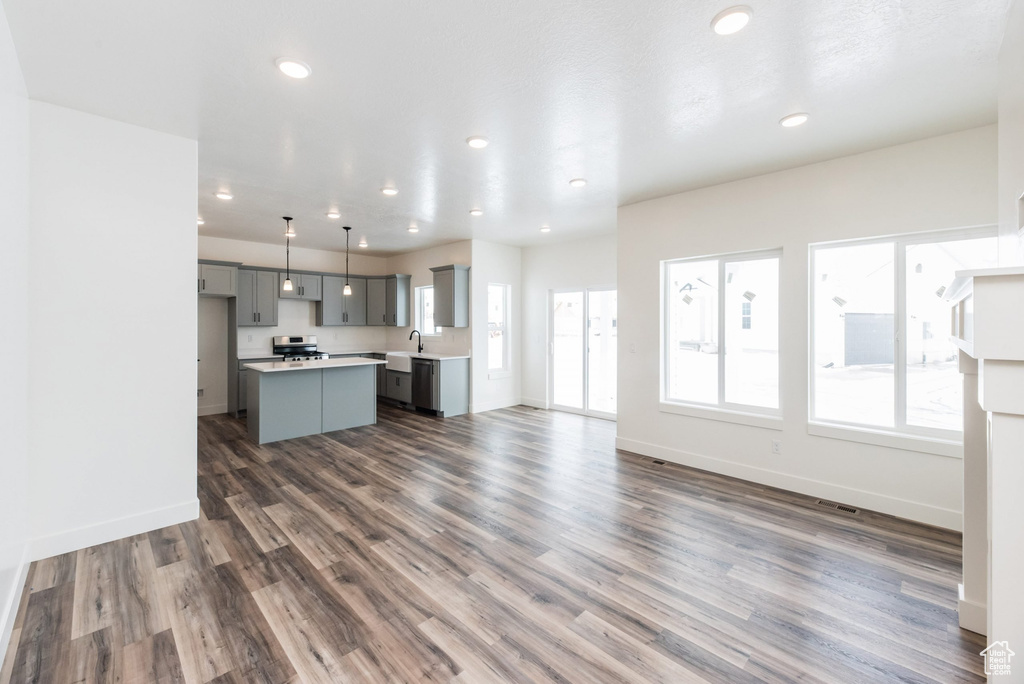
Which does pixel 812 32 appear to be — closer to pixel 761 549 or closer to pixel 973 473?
pixel 973 473

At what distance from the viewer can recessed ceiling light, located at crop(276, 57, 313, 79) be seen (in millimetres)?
2148

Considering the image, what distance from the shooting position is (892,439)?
3180mm

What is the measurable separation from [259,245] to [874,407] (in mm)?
8193

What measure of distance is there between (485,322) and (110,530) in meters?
4.95

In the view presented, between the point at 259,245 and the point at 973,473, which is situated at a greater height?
the point at 259,245

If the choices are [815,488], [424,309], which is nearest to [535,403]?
[424,309]

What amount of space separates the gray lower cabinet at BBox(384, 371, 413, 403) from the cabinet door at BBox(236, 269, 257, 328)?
7.49ft

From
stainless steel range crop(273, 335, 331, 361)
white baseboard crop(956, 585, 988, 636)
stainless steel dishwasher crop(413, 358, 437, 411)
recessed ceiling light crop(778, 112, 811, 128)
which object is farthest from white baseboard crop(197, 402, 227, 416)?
white baseboard crop(956, 585, 988, 636)

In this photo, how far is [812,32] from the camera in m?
1.91

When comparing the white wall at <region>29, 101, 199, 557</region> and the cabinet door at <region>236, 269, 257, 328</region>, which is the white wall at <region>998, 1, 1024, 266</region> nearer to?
the white wall at <region>29, 101, 199, 557</region>

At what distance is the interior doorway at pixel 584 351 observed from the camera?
6.46m

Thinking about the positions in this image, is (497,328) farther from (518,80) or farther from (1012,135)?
(1012,135)

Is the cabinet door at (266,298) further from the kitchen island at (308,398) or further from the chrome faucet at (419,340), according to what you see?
the chrome faucet at (419,340)

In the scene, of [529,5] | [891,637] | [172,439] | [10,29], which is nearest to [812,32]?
[529,5]
